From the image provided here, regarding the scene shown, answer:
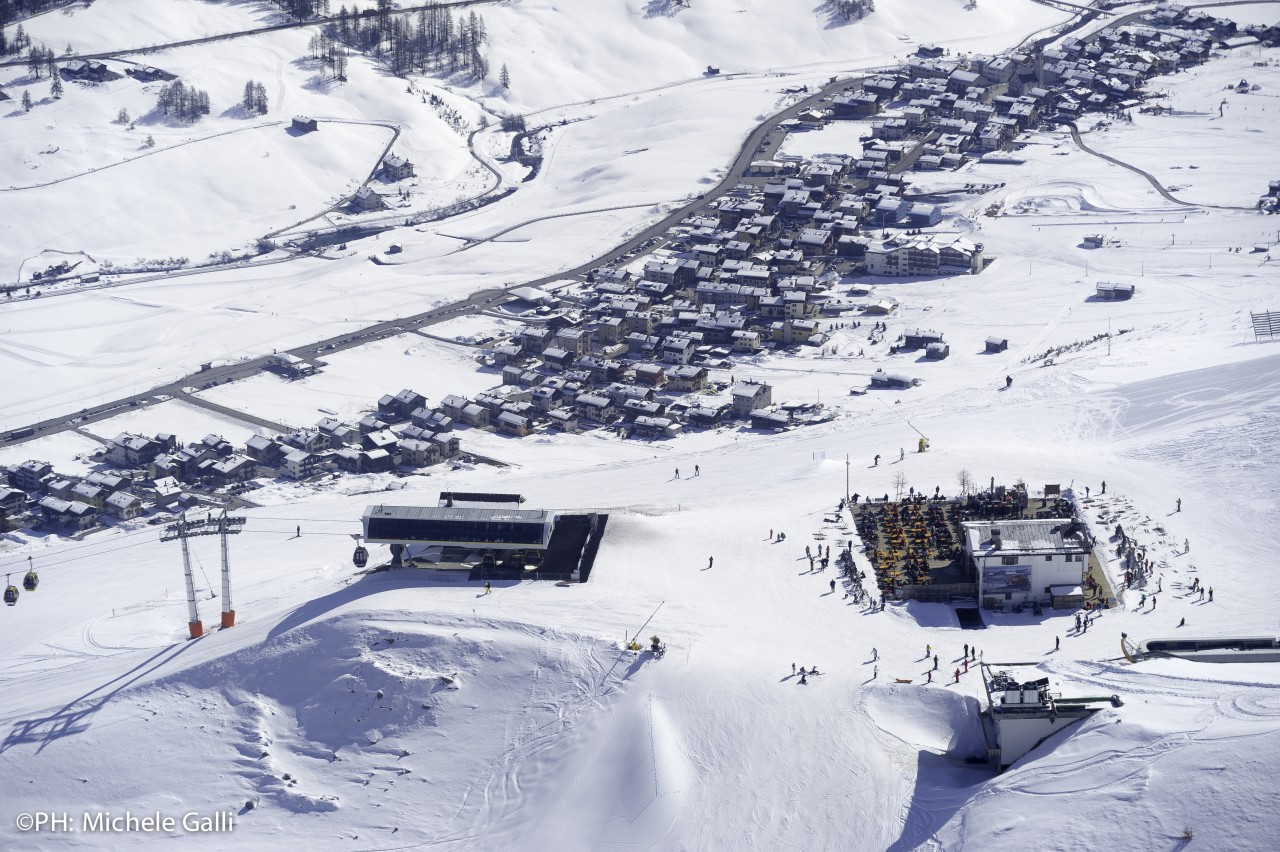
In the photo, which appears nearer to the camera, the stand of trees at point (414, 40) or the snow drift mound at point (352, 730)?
the snow drift mound at point (352, 730)

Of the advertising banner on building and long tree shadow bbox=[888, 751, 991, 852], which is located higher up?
the advertising banner on building

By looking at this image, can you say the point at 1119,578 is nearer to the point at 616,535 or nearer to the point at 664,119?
the point at 616,535

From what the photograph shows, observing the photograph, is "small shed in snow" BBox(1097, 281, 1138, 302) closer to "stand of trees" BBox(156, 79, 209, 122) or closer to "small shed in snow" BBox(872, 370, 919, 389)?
"small shed in snow" BBox(872, 370, 919, 389)

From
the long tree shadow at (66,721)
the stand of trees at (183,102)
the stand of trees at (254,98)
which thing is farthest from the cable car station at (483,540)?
the stand of trees at (254,98)

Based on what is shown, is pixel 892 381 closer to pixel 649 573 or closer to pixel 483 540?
pixel 649 573

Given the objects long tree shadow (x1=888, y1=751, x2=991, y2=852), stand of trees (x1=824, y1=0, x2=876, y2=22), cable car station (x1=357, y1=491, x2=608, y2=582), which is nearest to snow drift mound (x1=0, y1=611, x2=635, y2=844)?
cable car station (x1=357, y1=491, x2=608, y2=582)

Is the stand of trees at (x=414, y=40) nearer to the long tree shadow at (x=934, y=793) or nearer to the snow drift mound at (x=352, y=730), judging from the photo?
the snow drift mound at (x=352, y=730)
